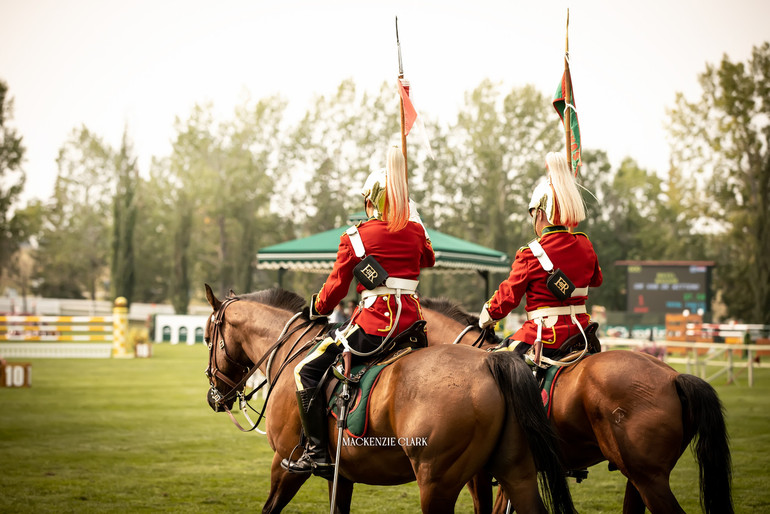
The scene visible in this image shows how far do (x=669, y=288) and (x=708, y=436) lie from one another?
27.8 m

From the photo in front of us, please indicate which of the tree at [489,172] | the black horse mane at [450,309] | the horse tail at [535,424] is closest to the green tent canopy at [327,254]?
the black horse mane at [450,309]

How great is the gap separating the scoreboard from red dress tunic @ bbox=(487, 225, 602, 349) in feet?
88.7

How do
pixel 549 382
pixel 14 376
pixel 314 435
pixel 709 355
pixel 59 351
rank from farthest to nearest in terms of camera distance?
pixel 59 351 < pixel 709 355 < pixel 14 376 < pixel 549 382 < pixel 314 435

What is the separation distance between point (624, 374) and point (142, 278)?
5580 cm

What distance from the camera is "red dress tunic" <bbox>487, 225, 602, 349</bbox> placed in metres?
5.24

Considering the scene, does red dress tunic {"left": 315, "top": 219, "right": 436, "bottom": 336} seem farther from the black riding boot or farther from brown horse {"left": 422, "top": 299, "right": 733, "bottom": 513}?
brown horse {"left": 422, "top": 299, "right": 733, "bottom": 513}

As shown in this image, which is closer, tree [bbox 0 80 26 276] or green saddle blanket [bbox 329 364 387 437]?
green saddle blanket [bbox 329 364 387 437]

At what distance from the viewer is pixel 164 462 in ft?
31.0

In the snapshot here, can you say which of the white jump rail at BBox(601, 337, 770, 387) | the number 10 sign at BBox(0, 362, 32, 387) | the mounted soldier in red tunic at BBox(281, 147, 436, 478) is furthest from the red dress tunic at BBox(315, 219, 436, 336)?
the number 10 sign at BBox(0, 362, 32, 387)

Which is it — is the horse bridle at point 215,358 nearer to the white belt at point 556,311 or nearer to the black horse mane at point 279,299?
the black horse mane at point 279,299

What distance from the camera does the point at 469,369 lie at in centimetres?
427

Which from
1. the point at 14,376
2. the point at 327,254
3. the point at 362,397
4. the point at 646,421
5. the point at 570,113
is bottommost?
the point at 14,376

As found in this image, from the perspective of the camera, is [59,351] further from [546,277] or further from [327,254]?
[546,277]

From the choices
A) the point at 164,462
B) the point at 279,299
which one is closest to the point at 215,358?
the point at 279,299
